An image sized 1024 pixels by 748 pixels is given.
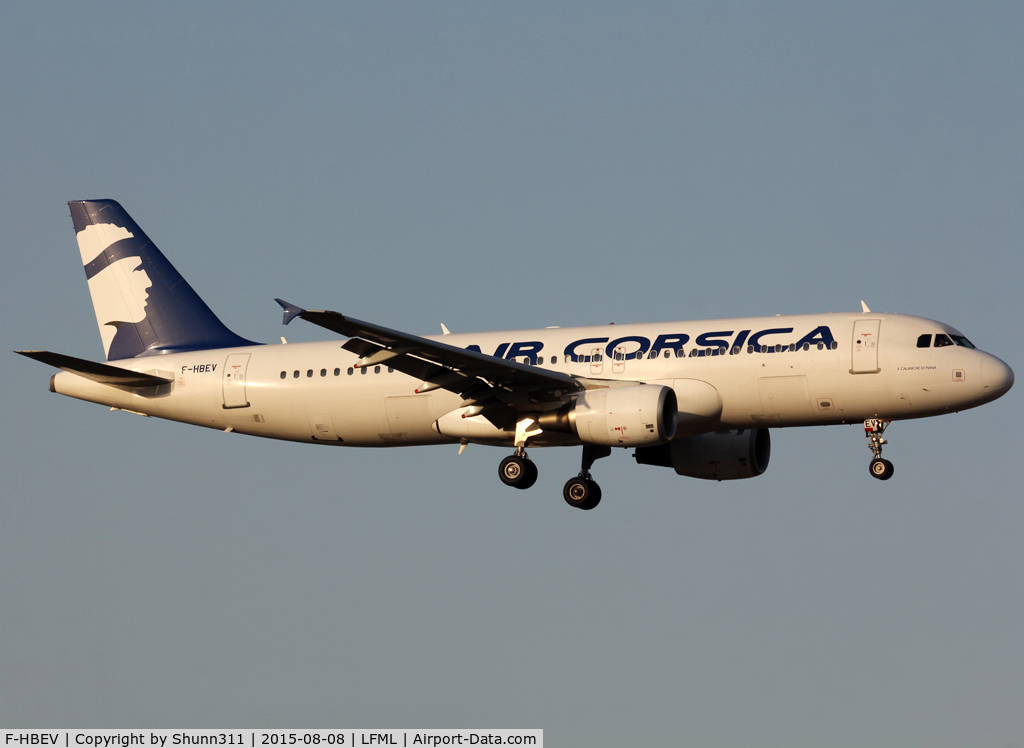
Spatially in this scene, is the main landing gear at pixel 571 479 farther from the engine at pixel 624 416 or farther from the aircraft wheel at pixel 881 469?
the aircraft wheel at pixel 881 469

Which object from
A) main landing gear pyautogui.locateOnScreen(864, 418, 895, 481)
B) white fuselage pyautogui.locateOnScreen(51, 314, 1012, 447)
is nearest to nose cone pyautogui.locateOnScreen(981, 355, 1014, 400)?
white fuselage pyautogui.locateOnScreen(51, 314, 1012, 447)

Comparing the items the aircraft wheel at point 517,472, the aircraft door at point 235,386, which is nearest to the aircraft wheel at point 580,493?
the aircraft wheel at point 517,472

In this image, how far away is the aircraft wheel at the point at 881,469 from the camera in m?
38.1

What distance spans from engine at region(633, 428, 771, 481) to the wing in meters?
5.71

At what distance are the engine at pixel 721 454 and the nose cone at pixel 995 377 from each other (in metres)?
7.71

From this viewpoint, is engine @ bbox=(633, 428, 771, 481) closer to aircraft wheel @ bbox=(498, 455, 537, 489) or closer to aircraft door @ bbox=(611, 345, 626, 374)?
aircraft wheel @ bbox=(498, 455, 537, 489)

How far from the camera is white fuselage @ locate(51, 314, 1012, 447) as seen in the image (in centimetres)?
3725

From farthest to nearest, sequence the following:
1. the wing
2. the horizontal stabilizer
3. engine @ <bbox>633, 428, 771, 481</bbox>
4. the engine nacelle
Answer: engine @ <bbox>633, 428, 771, 481</bbox>, the horizontal stabilizer, the engine nacelle, the wing

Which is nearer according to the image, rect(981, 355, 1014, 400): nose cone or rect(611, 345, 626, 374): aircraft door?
rect(981, 355, 1014, 400): nose cone

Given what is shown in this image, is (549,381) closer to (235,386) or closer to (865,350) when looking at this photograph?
(865,350)

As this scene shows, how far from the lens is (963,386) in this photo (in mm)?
37125

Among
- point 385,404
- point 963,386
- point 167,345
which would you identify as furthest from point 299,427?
point 963,386

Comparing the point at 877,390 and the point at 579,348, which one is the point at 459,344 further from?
the point at 877,390

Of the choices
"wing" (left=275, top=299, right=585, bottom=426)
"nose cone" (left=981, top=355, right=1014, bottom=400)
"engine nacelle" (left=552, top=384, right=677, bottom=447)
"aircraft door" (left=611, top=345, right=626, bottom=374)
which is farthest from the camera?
"aircraft door" (left=611, top=345, right=626, bottom=374)
